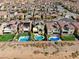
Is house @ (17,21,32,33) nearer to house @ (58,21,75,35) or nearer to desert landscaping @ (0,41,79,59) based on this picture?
desert landscaping @ (0,41,79,59)

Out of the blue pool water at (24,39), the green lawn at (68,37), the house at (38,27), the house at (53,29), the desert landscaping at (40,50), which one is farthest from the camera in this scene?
the house at (38,27)

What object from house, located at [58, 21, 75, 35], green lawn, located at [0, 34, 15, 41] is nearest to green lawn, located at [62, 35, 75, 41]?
house, located at [58, 21, 75, 35]

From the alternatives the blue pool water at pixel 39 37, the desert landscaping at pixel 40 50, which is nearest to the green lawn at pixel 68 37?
the desert landscaping at pixel 40 50

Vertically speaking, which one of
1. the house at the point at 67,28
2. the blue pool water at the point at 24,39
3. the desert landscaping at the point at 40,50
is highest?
the house at the point at 67,28

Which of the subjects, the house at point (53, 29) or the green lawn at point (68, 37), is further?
the house at point (53, 29)

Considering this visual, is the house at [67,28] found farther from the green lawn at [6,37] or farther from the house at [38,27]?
the green lawn at [6,37]

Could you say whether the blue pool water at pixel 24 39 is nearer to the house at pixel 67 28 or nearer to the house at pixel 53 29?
the house at pixel 53 29

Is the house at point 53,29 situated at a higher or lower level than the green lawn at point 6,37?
higher

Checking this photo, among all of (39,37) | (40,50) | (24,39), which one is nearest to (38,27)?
(39,37)

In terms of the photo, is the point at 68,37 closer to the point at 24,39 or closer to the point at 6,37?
the point at 24,39

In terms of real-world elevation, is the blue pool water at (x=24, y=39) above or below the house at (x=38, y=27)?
below

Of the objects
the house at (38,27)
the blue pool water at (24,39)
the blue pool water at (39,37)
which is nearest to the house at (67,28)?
the house at (38,27)

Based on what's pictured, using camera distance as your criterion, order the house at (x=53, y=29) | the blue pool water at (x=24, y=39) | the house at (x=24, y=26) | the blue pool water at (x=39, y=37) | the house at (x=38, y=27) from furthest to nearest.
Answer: the house at (x=24, y=26)
the house at (x=38, y=27)
the house at (x=53, y=29)
the blue pool water at (x=39, y=37)
the blue pool water at (x=24, y=39)

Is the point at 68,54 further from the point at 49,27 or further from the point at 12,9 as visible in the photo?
the point at 12,9
